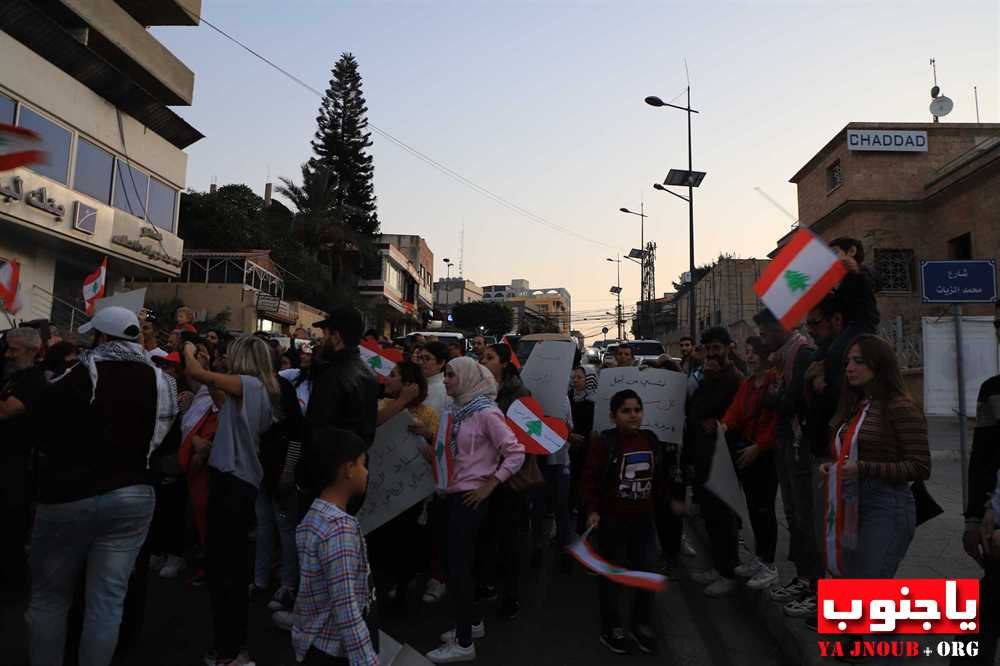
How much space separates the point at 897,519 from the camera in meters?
3.23

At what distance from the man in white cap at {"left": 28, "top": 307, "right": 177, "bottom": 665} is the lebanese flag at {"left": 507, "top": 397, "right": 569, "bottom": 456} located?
2.48m

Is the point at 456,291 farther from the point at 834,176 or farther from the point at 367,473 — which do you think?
the point at 367,473

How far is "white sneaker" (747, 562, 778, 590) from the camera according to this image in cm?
479

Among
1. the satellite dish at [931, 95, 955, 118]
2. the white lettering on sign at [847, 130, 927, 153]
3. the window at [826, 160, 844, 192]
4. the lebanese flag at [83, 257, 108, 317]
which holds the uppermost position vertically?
the satellite dish at [931, 95, 955, 118]

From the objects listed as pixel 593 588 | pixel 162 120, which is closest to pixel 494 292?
pixel 162 120

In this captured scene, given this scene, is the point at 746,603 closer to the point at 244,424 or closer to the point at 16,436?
the point at 244,424

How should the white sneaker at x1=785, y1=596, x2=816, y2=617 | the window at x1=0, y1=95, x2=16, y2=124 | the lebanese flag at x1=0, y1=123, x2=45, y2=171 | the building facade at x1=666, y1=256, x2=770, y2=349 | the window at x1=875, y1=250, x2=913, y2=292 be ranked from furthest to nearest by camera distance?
the building facade at x1=666, y1=256, x2=770, y2=349
the window at x1=875, y1=250, x2=913, y2=292
the window at x1=0, y1=95, x2=16, y2=124
the white sneaker at x1=785, y1=596, x2=816, y2=617
the lebanese flag at x1=0, y1=123, x2=45, y2=171

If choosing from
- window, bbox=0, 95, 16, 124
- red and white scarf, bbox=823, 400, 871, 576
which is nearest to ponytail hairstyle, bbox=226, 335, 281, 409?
red and white scarf, bbox=823, 400, 871, 576

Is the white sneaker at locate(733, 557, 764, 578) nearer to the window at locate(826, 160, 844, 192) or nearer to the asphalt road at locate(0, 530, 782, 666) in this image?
the asphalt road at locate(0, 530, 782, 666)

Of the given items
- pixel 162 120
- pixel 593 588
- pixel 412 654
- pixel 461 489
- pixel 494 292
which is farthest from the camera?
pixel 494 292

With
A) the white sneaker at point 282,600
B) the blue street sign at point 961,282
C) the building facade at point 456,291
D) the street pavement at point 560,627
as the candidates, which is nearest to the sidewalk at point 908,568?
the street pavement at point 560,627

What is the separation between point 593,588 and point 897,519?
106 inches

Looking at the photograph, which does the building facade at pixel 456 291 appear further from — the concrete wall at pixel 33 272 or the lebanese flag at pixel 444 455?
the lebanese flag at pixel 444 455

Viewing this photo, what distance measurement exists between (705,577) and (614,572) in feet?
6.14
